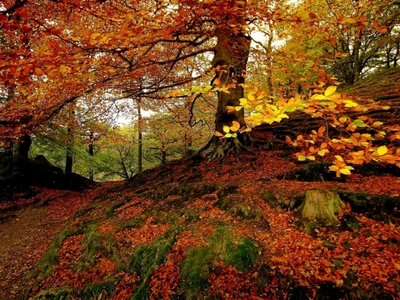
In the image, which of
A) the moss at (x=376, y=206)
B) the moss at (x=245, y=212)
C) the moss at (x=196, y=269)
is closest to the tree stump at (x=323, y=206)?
the moss at (x=376, y=206)

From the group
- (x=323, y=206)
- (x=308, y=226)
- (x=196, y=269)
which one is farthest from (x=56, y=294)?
(x=323, y=206)

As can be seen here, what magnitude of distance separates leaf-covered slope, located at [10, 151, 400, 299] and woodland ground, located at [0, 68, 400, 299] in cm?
2

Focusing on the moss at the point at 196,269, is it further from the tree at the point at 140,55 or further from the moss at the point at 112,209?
the moss at the point at 112,209

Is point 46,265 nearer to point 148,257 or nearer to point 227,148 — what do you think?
point 148,257

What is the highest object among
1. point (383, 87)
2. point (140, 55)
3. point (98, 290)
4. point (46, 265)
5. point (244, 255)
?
point (383, 87)

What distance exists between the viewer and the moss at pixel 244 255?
11.7 ft

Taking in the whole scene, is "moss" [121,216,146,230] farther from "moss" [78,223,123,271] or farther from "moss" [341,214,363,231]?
"moss" [341,214,363,231]

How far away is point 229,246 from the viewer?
393 cm

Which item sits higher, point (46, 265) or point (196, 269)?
point (196, 269)

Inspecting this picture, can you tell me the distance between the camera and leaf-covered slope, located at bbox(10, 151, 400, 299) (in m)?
3.08

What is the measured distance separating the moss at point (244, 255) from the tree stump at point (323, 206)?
1.09 metres

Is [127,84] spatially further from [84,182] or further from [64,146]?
[84,182]

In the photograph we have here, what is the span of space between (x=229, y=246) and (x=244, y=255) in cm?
31

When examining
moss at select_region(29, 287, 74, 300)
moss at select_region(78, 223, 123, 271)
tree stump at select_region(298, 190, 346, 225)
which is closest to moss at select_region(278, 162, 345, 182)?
tree stump at select_region(298, 190, 346, 225)
